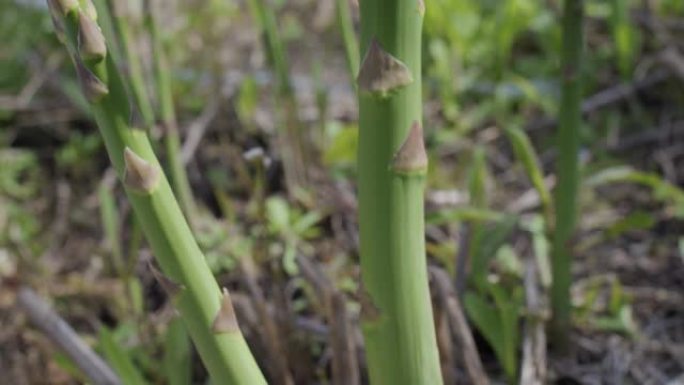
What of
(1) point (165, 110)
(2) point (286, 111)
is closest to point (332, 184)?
(2) point (286, 111)

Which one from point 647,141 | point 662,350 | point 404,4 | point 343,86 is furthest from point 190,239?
point 343,86

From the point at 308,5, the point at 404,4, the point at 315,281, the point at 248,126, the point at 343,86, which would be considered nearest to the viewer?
the point at 404,4

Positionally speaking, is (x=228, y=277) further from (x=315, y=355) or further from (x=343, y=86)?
(x=343, y=86)

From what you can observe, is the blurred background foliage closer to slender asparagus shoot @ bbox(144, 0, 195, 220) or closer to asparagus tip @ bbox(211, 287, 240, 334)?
slender asparagus shoot @ bbox(144, 0, 195, 220)

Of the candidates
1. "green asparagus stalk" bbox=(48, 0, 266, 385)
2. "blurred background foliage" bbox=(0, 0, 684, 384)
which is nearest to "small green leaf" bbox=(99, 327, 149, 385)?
"blurred background foliage" bbox=(0, 0, 684, 384)

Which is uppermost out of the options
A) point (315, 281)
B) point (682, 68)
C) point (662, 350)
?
point (682, 68)

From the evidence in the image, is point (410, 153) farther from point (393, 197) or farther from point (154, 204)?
point (154, 204)

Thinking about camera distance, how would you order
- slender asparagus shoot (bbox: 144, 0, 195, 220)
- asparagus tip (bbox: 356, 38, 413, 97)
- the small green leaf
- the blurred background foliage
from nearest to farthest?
asparagus tip (bbox: 356, 38, 413, 97)
the small green leaf
the blurred background foliage
slender asparagus shoot (bbox: 144, 0, 195, 220)
